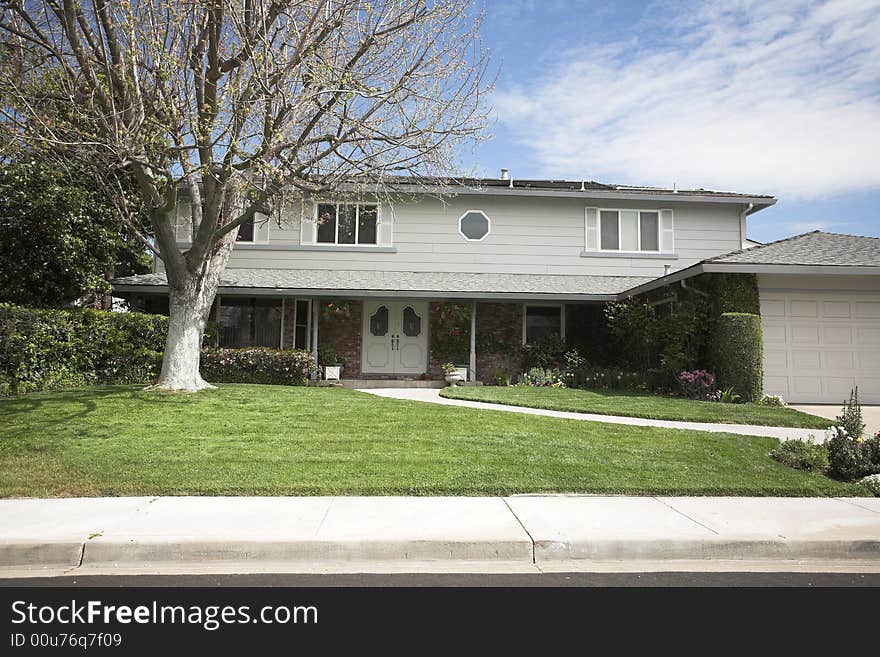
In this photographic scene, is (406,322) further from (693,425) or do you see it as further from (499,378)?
(693,425)

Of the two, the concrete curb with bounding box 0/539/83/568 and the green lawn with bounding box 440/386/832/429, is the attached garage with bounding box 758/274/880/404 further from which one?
the concrete curb with bounding box 0/539/83/568

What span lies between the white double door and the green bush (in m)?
8.32

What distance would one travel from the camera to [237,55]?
983cm

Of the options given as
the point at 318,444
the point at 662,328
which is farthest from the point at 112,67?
the point at 662,328

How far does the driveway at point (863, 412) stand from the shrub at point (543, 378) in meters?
5.46

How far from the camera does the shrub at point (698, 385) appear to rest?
43.7 ft

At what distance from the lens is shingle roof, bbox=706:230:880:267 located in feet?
44.1

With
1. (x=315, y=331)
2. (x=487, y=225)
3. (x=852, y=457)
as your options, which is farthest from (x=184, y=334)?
(x=852, y=457)

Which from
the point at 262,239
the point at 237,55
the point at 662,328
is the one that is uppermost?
the point at 237,55

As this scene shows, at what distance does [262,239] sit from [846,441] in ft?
50.9

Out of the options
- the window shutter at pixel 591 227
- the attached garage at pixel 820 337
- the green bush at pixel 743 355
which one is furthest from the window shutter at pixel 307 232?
the attached garage at pixel 820 337

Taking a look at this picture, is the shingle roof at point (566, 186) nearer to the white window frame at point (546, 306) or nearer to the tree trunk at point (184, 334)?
the white window frame at point (546, 306)

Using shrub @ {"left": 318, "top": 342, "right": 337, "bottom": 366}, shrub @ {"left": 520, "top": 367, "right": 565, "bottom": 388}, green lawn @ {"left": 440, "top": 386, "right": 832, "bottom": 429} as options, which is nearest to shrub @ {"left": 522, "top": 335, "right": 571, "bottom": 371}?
shrub @ {"left": 520, "top": 367, "right": 565, "bottom": 388}

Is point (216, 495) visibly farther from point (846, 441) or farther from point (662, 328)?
point (662, 328)
